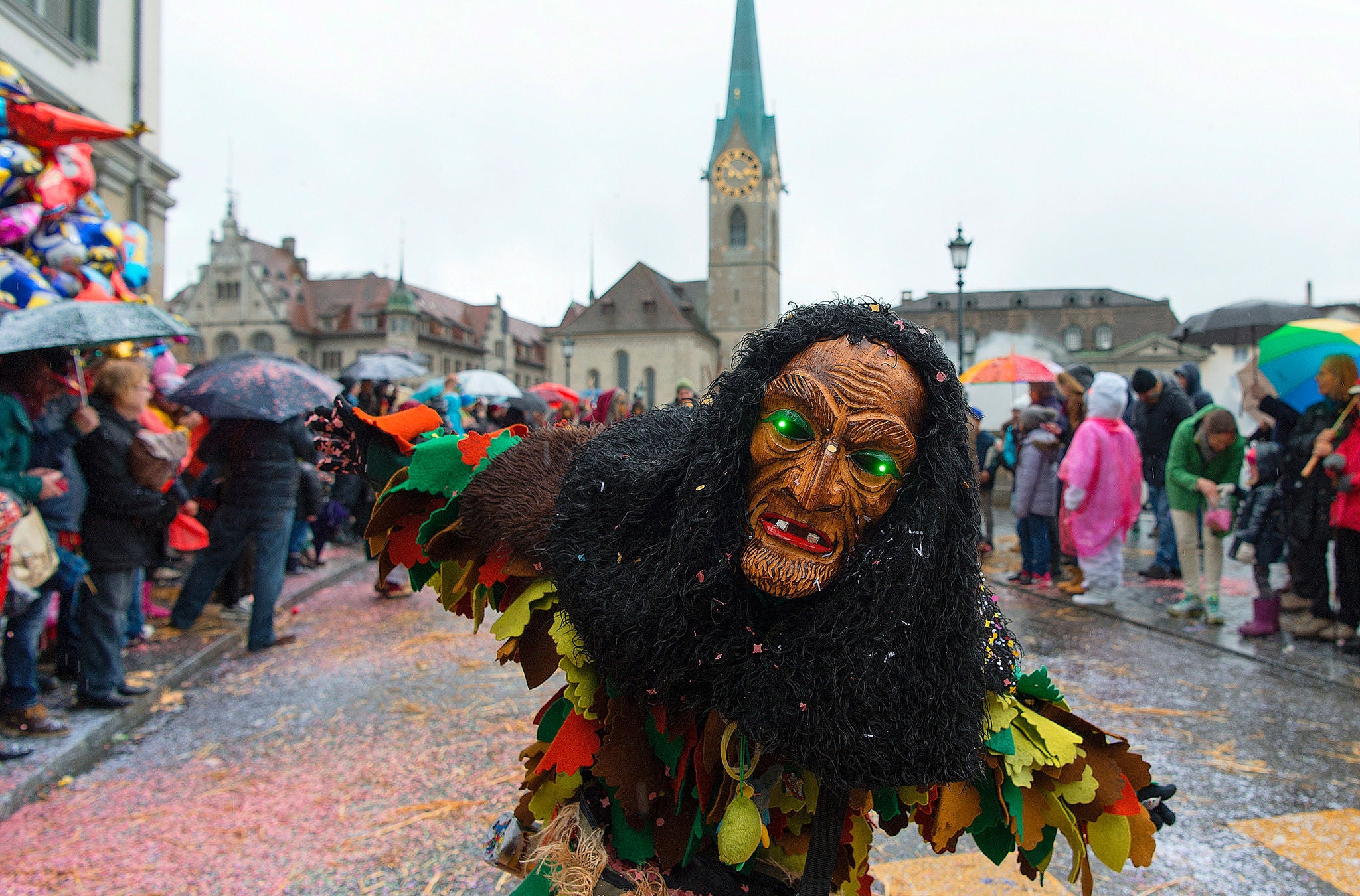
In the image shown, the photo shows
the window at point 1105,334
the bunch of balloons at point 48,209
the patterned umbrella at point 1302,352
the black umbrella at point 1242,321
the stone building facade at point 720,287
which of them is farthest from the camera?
the window at point 1105,334

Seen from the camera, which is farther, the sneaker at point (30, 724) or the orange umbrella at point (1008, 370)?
the orange umbrella at point (1008, 370)

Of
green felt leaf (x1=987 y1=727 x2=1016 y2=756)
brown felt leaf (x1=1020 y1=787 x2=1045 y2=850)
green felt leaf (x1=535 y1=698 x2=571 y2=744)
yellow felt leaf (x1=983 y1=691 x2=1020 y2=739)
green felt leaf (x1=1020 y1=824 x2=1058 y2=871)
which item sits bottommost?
green felt leaf (x1=1020 y1=824 x2=1058 y2=871)

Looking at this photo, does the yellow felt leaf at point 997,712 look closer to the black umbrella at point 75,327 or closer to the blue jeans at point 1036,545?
the black umbrella at point 75,327

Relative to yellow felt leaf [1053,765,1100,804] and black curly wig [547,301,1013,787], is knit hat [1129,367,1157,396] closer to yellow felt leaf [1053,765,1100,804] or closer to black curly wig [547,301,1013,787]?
yellow felt leaf [1053,765,1100,804]

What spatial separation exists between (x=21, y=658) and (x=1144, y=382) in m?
8.25

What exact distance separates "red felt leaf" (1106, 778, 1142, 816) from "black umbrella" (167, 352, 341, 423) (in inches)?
186

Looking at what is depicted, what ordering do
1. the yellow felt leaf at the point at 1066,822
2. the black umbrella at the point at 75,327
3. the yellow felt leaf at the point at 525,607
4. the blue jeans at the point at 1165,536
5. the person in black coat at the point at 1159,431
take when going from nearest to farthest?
the yellow felt leaf at the point at 1066,822 → the yellow felt leaf at the point at 525,607 → the black umbrella at the point at 75,327 → the person in black coat at the point at 1159,431 → the blue jeans at the point at 1165,536

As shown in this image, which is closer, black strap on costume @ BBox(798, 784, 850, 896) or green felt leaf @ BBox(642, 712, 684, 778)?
black strap on costume @ BBox(798, 784, 850, 896)

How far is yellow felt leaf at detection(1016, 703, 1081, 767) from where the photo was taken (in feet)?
4.64

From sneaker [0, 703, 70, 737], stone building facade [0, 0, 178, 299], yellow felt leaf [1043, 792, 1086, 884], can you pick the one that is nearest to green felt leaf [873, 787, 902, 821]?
yellow felt leaf [1043, 792, 1086, 884]

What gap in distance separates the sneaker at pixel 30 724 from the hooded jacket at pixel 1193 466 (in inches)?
281

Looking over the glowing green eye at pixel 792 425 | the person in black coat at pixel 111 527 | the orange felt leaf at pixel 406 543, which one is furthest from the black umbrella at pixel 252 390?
the glowing green eye at pixel 792 425

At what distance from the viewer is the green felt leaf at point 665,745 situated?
145cm

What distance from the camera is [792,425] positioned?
1253 mm
